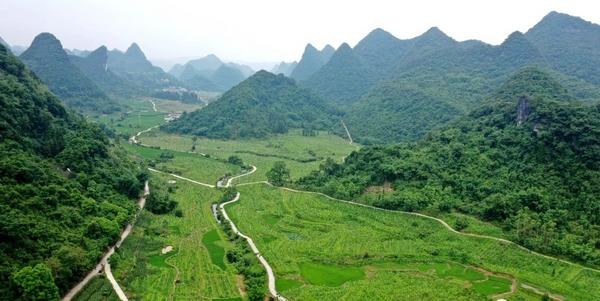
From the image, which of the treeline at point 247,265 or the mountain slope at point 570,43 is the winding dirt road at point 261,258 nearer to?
the treeline at point 247,265

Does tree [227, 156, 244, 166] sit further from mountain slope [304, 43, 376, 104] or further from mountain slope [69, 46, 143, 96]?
mountain slope [69, 46, 143, 96]

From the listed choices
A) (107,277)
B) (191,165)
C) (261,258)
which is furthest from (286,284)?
(191,165)

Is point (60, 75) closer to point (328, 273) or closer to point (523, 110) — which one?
point (328, 273)

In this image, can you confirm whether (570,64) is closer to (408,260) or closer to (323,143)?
(323,143)

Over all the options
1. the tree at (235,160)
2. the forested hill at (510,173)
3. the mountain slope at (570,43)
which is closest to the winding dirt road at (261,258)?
the forested hill at (510,173)

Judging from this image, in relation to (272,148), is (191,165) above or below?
below

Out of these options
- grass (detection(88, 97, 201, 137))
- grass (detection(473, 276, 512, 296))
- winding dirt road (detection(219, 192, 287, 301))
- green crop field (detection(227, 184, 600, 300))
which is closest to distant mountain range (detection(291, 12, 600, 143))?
grass (detection(88, 97, 201, 137))

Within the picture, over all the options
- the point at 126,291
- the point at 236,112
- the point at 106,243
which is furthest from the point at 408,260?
the point at 236,112
